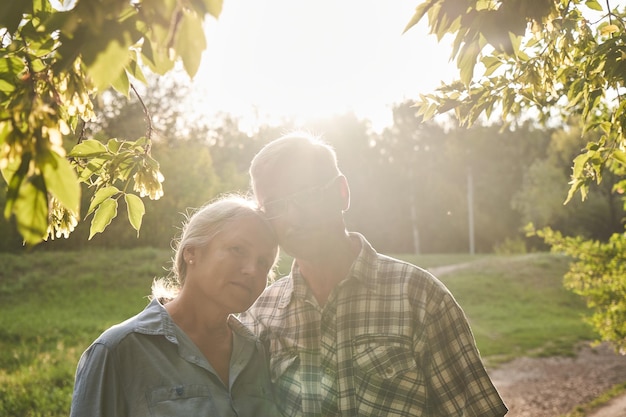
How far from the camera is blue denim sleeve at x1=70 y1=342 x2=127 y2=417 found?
84.7 inches

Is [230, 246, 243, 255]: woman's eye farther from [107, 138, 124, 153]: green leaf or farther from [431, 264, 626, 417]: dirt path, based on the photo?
[431, 264, 626, 417]: dirt path

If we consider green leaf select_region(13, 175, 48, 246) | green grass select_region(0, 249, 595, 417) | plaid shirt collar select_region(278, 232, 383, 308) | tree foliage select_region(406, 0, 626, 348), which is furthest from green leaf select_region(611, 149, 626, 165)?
green grass select_region(0, 249, 595, 417)

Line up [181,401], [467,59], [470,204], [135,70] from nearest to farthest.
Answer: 1. [467,59]
2. [135,70]
3. [181,401]
4. [470,204]

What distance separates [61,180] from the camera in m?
0.94

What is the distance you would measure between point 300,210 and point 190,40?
1.78m

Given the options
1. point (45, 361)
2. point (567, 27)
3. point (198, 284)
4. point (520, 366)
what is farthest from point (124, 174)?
point (520, 366)

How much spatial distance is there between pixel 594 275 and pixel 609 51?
16.8ft

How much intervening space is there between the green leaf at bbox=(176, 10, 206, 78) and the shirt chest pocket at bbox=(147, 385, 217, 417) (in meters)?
1.68

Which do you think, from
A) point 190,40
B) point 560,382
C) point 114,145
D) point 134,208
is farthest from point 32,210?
point 560,382

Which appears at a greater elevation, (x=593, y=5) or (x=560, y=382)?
(x=593, y=5)

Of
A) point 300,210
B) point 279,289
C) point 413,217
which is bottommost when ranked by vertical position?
point 413,217

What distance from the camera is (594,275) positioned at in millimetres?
6637

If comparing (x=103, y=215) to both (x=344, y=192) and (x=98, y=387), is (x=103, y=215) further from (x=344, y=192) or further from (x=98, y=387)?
(x=344, y=192)

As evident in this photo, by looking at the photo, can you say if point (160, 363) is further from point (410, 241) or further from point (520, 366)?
point (410, 241)
